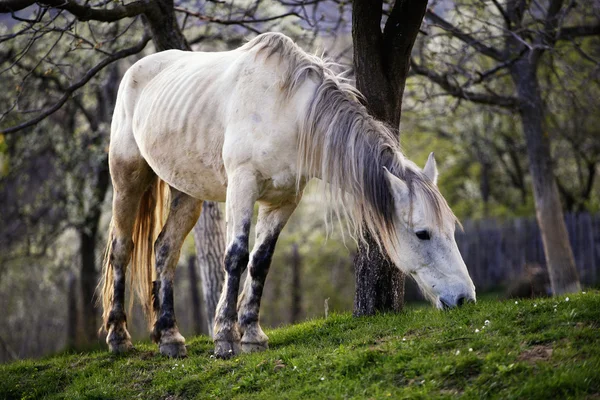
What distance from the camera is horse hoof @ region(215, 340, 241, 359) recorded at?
5688mm

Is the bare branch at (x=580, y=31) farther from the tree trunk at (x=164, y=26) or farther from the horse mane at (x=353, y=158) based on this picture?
the tree trunk at (x=164, y=26)

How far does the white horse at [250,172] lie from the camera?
5.37 meters

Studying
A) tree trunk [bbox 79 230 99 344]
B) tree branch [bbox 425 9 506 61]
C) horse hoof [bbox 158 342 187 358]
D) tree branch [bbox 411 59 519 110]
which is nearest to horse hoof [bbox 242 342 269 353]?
horse hoof [bbox 158 342 187 358]

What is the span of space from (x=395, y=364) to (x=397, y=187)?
1.41 meters

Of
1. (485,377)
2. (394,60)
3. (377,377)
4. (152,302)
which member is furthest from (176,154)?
(485,377)

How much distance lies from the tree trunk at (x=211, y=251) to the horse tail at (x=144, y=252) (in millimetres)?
1043

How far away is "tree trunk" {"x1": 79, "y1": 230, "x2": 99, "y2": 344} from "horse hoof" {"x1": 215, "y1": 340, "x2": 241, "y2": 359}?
8.60m

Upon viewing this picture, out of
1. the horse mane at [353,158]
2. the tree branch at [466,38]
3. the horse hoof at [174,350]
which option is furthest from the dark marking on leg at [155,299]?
the tree branch at [466,38]

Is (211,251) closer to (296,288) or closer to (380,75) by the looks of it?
(380,75)

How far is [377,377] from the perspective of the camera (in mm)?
4469

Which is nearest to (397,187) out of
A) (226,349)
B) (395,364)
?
(395,364)

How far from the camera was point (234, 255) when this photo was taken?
18.9ft

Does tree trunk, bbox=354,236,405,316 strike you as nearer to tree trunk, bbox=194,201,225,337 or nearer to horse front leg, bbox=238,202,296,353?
horse front leg, bbox=238,202,296,353

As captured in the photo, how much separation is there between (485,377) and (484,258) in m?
14.5
